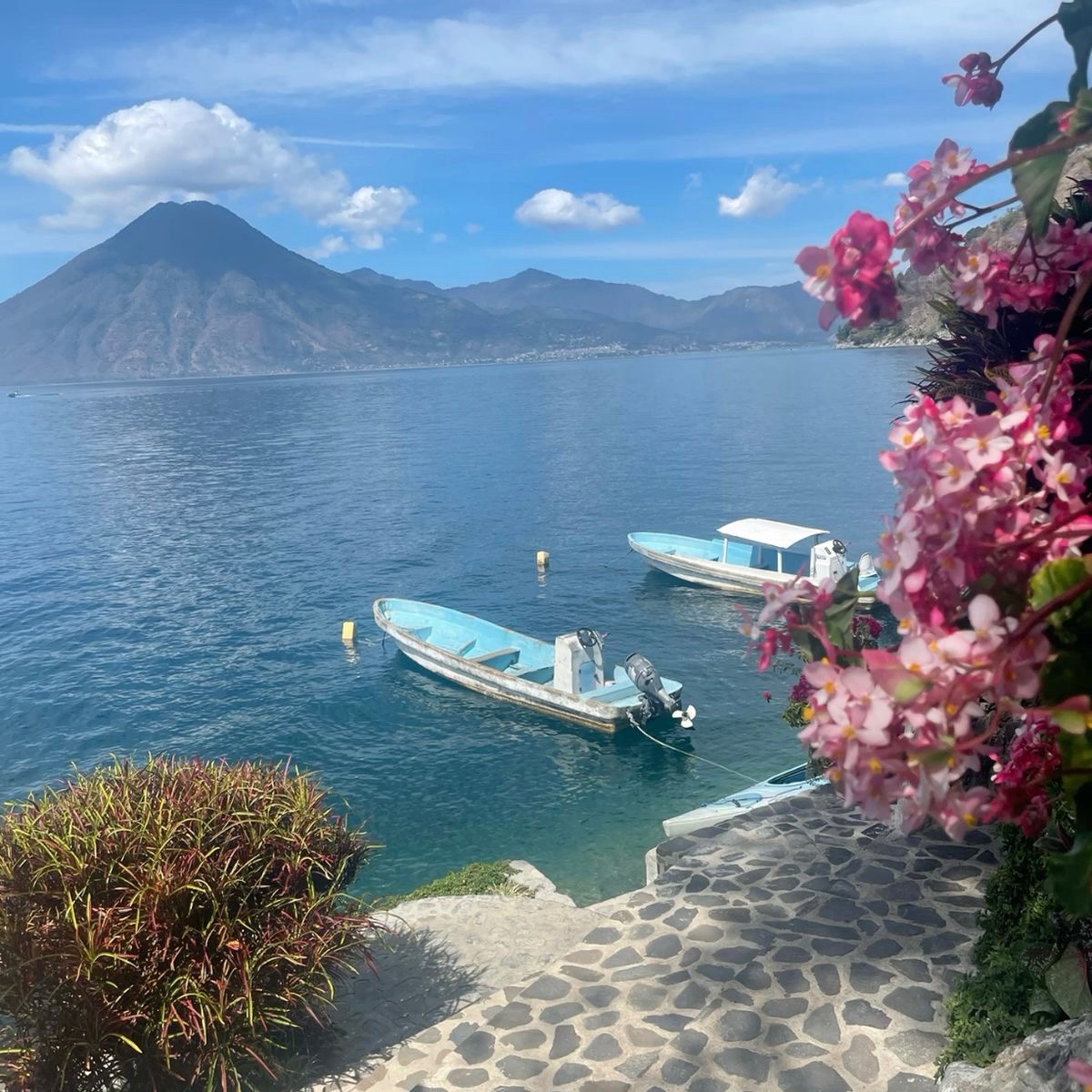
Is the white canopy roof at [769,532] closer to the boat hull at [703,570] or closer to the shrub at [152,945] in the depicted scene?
the boat hull at [703,570]

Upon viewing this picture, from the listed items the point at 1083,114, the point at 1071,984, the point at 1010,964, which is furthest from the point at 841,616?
the point at 1010,964

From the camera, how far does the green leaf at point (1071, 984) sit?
483cm

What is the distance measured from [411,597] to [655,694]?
1414cm

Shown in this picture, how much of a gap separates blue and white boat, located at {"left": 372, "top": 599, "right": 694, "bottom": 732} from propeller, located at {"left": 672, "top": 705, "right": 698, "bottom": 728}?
0.07 feet

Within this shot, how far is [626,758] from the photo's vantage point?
2064cm

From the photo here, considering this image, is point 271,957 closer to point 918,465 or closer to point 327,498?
point 918,465

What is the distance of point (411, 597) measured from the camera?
3338cm

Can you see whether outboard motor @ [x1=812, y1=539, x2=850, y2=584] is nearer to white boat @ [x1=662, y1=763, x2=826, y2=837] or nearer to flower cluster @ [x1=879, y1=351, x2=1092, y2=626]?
white boat @ [x1=662, y1=763, x2=826, y2=837]

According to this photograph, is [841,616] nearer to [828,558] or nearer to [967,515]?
[967,515]

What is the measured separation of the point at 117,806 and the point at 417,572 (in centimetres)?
2981

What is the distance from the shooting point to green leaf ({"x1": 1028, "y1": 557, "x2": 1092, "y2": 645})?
4.92ft

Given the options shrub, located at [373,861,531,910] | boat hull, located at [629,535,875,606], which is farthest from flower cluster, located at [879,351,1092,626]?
boat hull, located at [629,535,875,606]

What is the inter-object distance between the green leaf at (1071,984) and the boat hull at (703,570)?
2481 centimetres

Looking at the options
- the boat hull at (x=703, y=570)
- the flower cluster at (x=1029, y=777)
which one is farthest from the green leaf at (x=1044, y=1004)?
the boat hull at (x=703, y=570)
